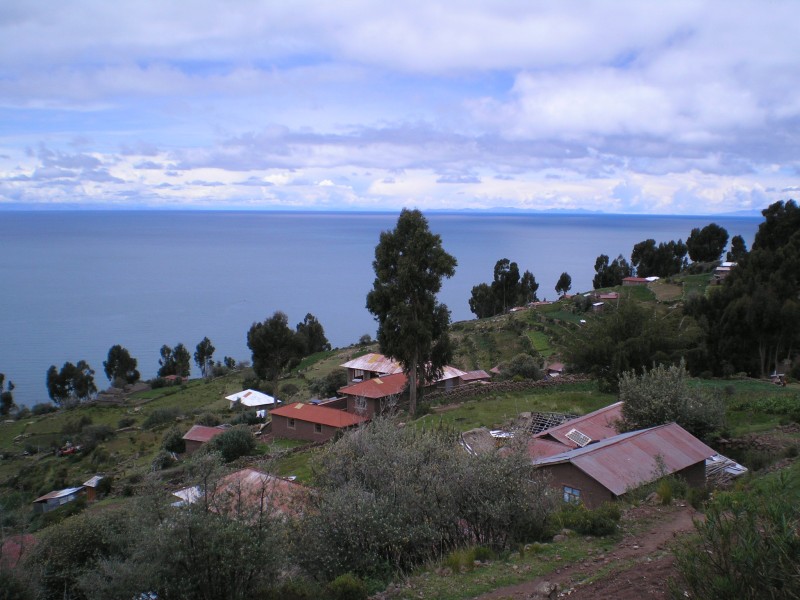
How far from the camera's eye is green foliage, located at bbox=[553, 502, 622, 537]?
9.91 meters

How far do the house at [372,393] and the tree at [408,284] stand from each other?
4.70 meters

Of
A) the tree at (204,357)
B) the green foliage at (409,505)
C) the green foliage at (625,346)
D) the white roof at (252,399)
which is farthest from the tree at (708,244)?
the green foliage at (409,505)

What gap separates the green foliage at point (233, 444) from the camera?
24.3 metres

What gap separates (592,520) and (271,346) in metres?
42.7

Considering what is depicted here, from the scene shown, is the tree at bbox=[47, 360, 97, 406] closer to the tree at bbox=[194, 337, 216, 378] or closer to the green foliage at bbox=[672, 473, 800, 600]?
the tree at bbox=[194, 337, 216, 378]

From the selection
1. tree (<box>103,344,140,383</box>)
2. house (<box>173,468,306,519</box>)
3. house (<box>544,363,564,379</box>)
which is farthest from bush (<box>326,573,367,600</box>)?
tree (<box>103,344,140,383</box>)

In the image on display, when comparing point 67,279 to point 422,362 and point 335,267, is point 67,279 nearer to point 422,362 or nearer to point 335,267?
point 335,267

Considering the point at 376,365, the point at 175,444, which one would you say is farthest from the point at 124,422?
the point at 376,365

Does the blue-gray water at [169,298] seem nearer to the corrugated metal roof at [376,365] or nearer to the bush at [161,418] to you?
the bush at [161,418]

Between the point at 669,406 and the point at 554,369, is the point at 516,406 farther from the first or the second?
the point at 554,369

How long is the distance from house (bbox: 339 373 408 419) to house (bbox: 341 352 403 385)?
14.6ft

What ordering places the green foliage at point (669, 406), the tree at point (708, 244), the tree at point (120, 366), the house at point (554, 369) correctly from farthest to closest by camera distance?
1. the tree at point (708, 244)
2. the tree at point (120, 366)
3. the house at point (554, 369)
4. the green foliage at point (669, 406)

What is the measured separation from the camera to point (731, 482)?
13.4 m

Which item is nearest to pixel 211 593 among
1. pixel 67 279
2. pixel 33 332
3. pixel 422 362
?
pixel 422 362
